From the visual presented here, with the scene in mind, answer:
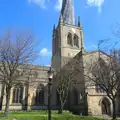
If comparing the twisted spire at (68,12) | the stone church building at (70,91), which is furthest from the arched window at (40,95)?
the twisted spire at (68,12)

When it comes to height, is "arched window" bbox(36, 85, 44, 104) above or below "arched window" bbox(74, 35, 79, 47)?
below

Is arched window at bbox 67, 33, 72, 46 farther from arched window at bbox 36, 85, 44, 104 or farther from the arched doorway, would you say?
the arched doorway

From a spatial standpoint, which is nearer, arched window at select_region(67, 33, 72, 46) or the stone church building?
the stone church building

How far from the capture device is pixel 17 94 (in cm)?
3566

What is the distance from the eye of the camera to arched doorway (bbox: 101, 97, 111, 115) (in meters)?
30.5

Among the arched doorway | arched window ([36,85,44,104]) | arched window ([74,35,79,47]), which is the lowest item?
the arched doorway

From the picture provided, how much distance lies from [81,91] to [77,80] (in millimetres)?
2514

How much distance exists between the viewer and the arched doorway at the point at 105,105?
99.9 feet

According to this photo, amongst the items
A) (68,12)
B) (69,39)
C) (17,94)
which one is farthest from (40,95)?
(68,12)

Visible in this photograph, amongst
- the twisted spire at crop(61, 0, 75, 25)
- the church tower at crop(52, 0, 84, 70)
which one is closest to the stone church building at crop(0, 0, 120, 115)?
the church tower at crop(52, 0, 84, 70)

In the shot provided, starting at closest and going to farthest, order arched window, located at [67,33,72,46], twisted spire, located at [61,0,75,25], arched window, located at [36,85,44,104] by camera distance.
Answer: arched window, located at [36,85,44,104] < arched window, located at [67,33,72,46] < twisted spire, located at [61,0,75,25]

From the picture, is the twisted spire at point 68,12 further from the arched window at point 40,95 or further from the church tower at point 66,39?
the arched window at point 40,95

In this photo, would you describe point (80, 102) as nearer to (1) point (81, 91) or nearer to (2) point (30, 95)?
(1) point (81, 91)

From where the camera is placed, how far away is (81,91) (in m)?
31.3
